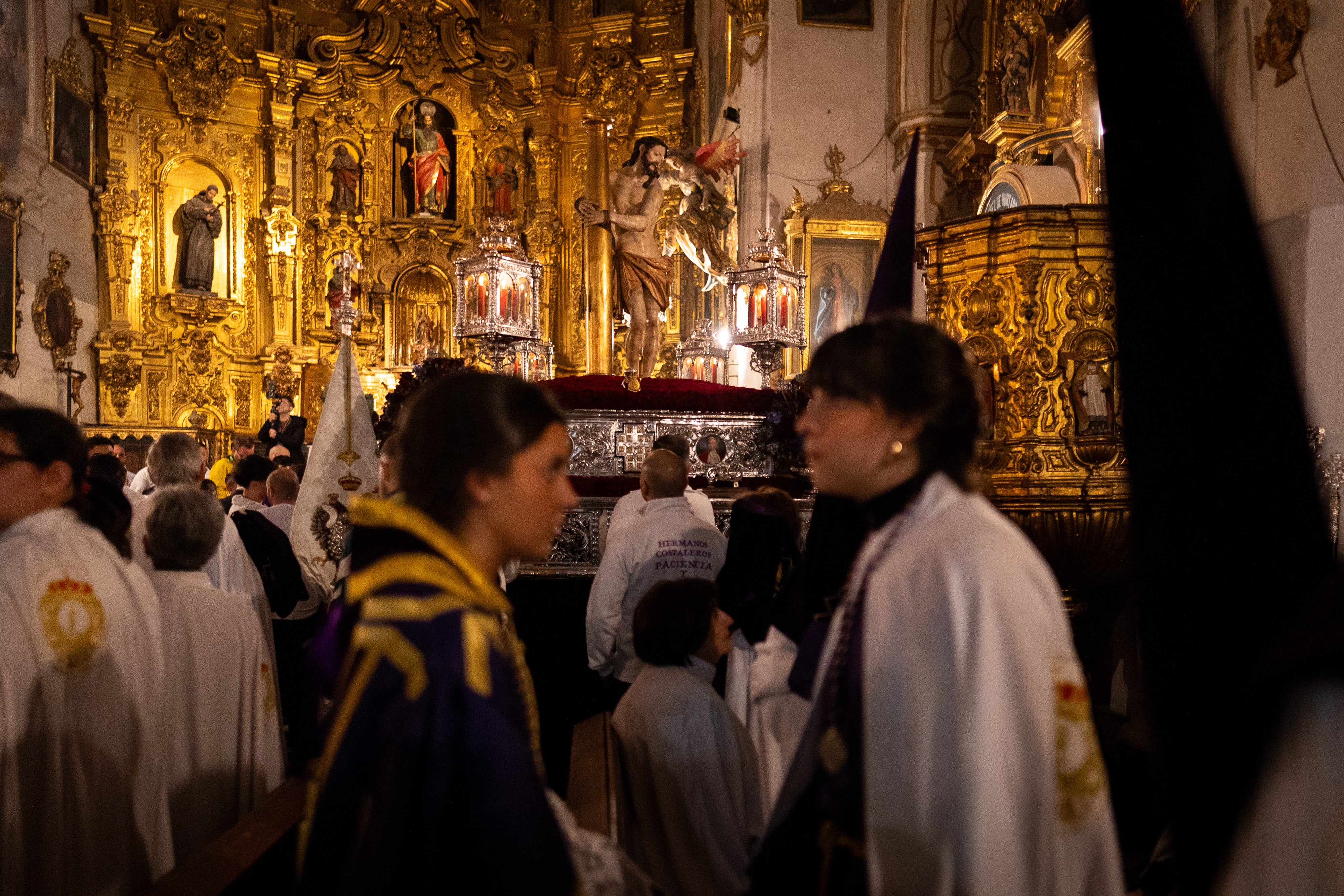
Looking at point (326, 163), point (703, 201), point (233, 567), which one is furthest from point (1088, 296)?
point (326, 163)

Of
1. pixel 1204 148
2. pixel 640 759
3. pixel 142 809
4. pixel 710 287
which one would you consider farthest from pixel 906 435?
pixel 710 287

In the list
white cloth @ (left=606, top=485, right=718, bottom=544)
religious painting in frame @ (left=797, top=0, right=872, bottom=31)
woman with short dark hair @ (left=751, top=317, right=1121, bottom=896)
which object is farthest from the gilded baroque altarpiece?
woman with short dark hair @ (left=751, top=317, right=1121, bottom=896)

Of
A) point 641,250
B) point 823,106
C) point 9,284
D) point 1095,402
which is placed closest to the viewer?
point 1095,402

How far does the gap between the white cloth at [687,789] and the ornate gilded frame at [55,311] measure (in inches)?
595

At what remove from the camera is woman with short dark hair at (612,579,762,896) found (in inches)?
113

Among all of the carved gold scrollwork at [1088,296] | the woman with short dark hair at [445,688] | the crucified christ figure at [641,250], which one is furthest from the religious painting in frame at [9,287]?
the woman with short dark hair at [445,688]

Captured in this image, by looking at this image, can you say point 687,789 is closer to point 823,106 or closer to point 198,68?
point 823,106

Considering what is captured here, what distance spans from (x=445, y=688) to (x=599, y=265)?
56.7ft

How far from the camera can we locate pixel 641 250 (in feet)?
36.7

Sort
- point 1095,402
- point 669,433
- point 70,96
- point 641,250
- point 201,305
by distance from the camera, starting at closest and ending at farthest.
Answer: point 1095,402
point 669,433
point 641,250
point 70,96
point 201,305

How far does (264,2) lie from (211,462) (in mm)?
8972

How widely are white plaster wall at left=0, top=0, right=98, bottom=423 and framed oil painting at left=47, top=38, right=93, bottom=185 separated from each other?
15cm

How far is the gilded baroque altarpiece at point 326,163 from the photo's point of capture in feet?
56.7

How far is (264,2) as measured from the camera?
1864 cm
